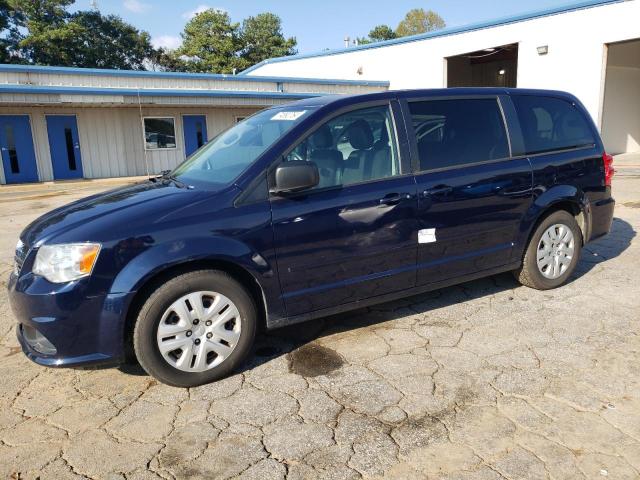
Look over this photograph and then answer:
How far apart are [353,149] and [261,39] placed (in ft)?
156

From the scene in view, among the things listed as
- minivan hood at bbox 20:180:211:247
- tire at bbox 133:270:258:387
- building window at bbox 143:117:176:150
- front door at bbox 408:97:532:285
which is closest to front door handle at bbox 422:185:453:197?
front door at bbox 408:97:532:285

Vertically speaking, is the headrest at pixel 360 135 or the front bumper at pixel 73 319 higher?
the headrest at pixel 360 135

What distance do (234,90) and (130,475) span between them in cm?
1916

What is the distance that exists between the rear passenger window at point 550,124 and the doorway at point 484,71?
20749 millimetres

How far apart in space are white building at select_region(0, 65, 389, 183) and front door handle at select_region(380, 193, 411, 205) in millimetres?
15594

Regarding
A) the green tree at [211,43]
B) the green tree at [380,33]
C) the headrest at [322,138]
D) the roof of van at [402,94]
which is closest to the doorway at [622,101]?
the roof of van at [402,94]

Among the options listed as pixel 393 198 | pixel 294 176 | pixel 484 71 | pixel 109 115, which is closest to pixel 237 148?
pixel 294 176

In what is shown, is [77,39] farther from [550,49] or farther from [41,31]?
[550,49]

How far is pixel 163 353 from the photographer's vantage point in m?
3.14

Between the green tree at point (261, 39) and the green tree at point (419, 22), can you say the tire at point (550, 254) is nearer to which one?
the green tree at point (261, 39)

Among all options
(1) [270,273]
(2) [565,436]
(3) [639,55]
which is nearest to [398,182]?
(1) [270,273]

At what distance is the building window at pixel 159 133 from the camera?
19.4 metres

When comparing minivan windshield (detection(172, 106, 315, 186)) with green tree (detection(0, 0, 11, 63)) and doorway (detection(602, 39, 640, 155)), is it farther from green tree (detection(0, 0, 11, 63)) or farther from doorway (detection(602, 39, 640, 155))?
green tree (detection(0, 0, 11, 63))

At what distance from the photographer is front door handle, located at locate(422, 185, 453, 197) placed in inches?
152
